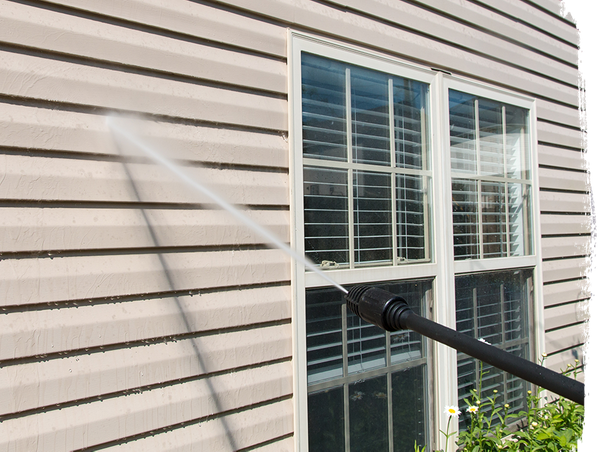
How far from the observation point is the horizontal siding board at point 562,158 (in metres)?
3.77

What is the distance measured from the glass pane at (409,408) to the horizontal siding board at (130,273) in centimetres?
110

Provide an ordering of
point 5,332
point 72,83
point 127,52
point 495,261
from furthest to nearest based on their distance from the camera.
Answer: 1. point 495,261
2. point 127,52
3. point 72,83
4. point 5,332

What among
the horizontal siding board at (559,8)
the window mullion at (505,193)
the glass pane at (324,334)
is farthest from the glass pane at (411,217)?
the horizontal siding board at (559,8)

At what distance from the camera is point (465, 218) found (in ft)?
10.2

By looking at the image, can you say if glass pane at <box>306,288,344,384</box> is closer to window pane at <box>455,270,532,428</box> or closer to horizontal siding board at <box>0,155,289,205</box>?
horizontal siding board at <box>0,155,289,205</box>

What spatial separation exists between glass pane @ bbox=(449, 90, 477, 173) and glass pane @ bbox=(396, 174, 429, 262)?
1.34 feet

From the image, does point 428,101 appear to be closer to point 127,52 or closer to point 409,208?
point 409,208

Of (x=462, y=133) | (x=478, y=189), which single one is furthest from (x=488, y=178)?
(x=462, y=133)

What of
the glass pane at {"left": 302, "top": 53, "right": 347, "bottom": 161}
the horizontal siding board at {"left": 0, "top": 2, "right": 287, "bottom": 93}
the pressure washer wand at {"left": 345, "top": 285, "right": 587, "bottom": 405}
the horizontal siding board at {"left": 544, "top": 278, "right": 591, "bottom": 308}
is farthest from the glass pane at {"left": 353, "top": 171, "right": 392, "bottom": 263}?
the horizontal siding board at {"left": 544, "top": 278, "right": 591, "bottom": 308}

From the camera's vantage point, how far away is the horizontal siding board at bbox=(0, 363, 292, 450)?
1.61 meters

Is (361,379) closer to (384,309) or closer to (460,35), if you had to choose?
(384,309)

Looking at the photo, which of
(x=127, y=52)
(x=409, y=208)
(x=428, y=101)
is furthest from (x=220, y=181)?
(x=428, y=101)

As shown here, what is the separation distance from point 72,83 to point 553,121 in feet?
12.5

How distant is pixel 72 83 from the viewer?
5.63ft
